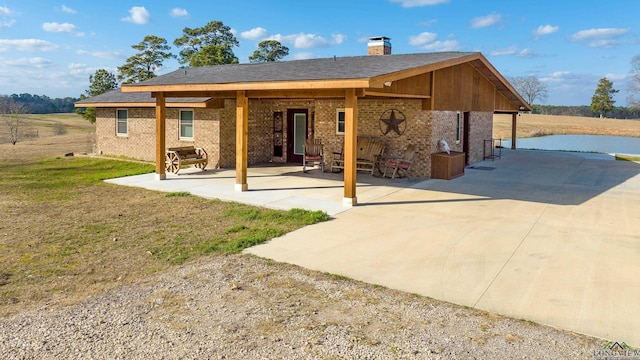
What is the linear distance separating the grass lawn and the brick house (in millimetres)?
2097

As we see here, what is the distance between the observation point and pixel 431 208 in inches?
383

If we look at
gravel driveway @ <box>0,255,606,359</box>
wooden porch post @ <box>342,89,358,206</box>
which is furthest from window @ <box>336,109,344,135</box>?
gravel driveway @ <box>0,255,606,359</box>

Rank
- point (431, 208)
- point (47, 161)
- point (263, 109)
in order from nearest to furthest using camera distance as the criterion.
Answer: point (431, 208), point (263, 109), point (47, 161)

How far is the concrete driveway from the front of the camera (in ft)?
16.3

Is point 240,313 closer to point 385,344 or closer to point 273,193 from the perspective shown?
point 385,344

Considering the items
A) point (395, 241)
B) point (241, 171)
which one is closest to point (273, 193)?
point (241, 171)

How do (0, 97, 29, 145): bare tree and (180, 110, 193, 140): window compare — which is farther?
(0, 97, 29, 145): bare tree

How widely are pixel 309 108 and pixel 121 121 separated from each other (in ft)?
26.2

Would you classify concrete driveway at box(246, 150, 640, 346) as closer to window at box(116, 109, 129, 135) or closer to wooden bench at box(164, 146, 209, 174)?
wooden bench at box(164, 146, 209, 174)

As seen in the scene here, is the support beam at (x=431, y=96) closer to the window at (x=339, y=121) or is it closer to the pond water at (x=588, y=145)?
the window at (x=339, y=121)

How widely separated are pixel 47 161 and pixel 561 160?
20837 mm

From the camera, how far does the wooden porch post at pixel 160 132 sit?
13180mm

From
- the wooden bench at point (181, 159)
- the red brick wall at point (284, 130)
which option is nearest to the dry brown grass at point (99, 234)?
the wooden bench at point (181, 159)

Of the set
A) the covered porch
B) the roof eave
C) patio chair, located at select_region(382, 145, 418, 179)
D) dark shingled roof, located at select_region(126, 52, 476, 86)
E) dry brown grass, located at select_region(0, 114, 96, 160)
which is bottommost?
the covered porch
